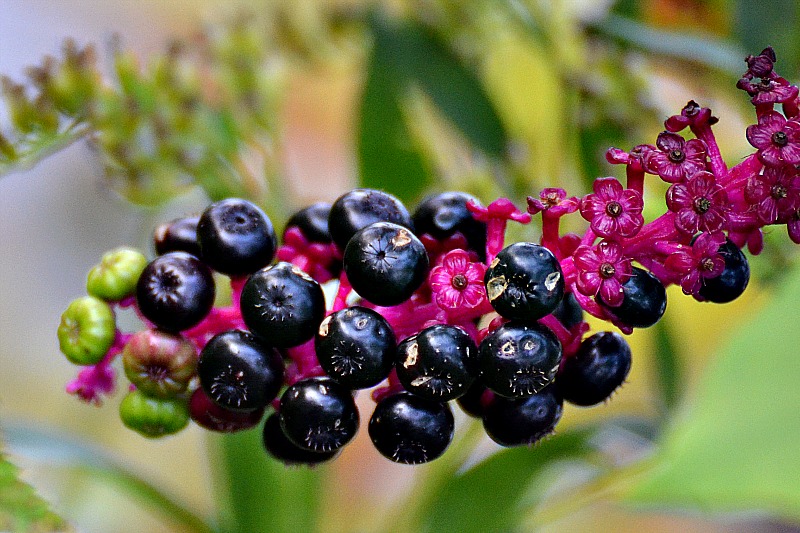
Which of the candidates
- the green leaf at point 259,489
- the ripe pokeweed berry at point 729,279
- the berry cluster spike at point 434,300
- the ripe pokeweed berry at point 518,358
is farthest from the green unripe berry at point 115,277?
the green leaf at point 259,489


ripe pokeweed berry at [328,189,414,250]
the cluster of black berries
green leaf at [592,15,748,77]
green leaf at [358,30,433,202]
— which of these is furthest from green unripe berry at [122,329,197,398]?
green leaf at [592,15,748,77]

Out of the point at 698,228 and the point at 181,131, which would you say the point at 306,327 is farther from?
the point at 181,131

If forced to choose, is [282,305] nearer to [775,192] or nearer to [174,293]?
[174,293]

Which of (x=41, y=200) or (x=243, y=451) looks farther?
(x=41, y=200)

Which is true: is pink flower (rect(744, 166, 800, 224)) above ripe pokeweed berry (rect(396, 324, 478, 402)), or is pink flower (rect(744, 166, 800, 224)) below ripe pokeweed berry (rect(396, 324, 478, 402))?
above

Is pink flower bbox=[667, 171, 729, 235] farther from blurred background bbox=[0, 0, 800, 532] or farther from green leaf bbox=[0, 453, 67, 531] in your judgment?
green leaf bbox=[0, 453, 67, 531]

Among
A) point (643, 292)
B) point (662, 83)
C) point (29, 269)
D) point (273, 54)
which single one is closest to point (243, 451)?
point (273, 54)
